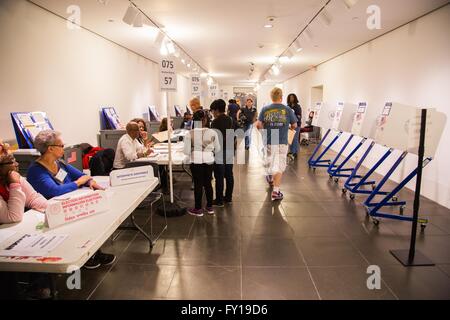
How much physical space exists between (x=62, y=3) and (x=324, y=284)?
4.81 m

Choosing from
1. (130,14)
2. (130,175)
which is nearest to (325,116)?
(130,14)

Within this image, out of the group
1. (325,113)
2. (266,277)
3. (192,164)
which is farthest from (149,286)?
(325,113)

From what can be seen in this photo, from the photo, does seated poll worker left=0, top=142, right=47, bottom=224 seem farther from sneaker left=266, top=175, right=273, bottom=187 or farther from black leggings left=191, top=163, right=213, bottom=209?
sneaker left=266, top=175, right=273, bottom=187

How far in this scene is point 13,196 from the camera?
6.70ft

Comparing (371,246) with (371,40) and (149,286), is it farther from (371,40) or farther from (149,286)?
(371,40)

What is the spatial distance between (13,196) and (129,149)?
2184 millimetres

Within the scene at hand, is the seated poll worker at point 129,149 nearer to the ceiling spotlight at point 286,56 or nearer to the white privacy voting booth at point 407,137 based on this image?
the white privacy voting booth at point 407,137

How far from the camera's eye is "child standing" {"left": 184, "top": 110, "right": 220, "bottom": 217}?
3.85m

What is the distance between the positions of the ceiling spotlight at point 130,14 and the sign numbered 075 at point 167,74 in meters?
1.00

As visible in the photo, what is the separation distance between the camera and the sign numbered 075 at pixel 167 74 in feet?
13.2

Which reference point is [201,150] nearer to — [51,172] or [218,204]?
[218,204]

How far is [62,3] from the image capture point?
14.0ft

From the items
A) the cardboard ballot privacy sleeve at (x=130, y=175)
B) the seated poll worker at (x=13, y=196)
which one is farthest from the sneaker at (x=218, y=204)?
the seated poll worker at (x=13, y=196)

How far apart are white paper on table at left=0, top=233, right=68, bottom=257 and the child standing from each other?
7.31 ft
